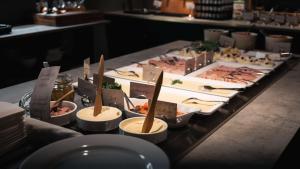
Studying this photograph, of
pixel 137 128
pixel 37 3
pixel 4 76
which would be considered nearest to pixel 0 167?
pixel 137 128

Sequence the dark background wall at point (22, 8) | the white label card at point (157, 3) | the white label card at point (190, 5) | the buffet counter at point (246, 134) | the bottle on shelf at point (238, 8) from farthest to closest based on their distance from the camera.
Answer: the white label card at point (157, 3) → the white label card at point (190, 5) → the bottle on shelf at point (238, 8) → the dark background wall at point (22, 8) → the buffet counter at point (246, 134)

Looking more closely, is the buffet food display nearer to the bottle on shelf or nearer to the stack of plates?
the stack of plates

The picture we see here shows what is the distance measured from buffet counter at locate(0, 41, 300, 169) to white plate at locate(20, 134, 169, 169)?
0.11m

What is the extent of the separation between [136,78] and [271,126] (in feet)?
2.67

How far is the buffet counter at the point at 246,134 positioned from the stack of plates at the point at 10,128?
1.53 ft

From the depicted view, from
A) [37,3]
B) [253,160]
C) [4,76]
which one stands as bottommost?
[4,76]

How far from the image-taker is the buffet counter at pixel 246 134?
1.19 meters

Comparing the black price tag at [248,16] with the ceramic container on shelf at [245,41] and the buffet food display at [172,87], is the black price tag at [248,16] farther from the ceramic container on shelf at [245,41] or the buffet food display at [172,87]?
the buffet food display at [172,87]

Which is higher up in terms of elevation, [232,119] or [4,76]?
[232,119]

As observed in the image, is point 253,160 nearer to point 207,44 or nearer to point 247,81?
point 247,81

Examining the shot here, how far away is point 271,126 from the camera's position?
146 centimetres

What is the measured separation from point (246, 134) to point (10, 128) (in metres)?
0.82

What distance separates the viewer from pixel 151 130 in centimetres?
131

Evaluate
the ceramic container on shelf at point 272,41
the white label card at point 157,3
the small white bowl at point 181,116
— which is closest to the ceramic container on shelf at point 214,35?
the ceramic container on shelf at point 272,41
